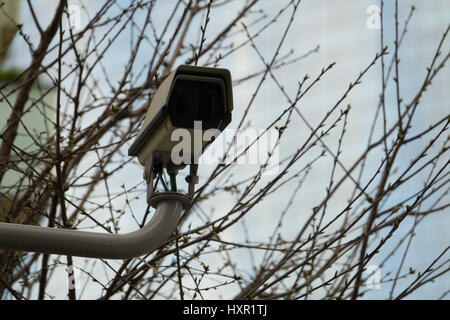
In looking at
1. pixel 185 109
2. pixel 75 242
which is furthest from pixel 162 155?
pixel 75 242

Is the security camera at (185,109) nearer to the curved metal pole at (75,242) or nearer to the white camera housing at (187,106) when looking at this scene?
the white camera housing at (187,106)

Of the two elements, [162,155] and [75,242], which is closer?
[75,242]

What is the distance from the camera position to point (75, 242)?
1516 mm

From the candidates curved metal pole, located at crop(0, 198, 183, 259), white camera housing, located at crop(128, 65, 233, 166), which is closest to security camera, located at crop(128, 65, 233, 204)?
white camera housing, located at crop(128, 65, 233, 166)

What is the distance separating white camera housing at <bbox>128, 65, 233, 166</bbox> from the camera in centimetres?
161

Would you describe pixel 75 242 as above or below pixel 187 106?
below

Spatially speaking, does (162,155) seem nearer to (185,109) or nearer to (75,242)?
(185,109)

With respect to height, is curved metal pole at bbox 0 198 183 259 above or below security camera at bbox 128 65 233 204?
below

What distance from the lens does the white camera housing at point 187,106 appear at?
5.28 ft

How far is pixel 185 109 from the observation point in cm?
162

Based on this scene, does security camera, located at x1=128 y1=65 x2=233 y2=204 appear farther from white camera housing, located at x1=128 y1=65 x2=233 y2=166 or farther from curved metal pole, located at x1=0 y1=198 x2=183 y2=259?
curved metal pole, located at x1=0 y1=198 x2=183 y2=259

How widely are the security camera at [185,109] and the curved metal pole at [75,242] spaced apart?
185mm

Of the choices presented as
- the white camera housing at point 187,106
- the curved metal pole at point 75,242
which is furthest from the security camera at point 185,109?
the curved metal pole at point 75,242
